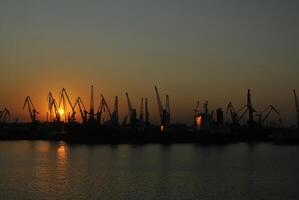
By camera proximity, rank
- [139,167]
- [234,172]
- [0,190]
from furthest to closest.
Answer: [139,167], [234,172], [0,190]

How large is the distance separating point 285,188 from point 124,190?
575 inches

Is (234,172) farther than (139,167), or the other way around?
(139,167)

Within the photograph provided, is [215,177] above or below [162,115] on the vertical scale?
below

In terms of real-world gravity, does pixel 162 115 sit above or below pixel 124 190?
above

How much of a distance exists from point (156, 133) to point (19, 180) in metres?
114

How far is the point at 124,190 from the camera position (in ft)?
138

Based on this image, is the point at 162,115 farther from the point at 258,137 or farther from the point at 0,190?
the point at 0,190

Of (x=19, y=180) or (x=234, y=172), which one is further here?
(x=234, y=172)

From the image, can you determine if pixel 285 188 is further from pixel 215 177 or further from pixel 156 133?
pixel 156 133

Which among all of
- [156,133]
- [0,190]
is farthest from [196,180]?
[156,133]

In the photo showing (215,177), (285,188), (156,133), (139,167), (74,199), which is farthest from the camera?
(156,133)

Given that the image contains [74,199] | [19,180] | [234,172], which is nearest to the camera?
[74,199]

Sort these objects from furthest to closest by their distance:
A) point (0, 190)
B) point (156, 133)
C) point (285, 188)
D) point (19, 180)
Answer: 1. point (156, 133)
2. point (19, 180)
3. point (285, 188)
4. point (0, 190)

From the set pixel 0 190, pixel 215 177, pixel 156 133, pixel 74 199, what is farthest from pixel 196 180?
pixel 156 133
